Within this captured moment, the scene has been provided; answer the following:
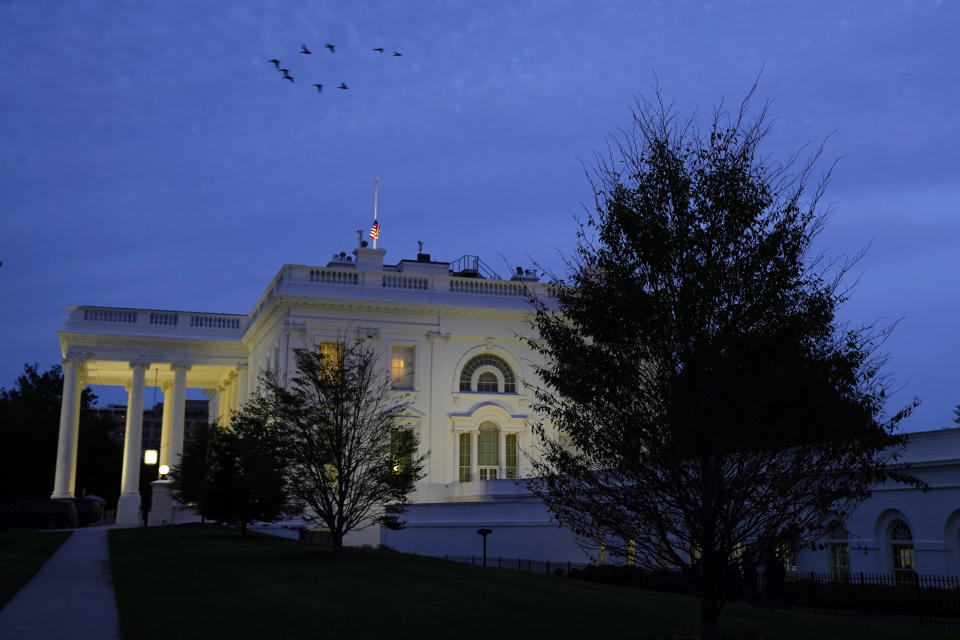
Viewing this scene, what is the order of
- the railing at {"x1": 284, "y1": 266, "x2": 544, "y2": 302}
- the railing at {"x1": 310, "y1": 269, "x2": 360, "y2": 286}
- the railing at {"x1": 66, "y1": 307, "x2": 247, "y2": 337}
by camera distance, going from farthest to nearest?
the railing at {"x1": 66, "y1": 307, "x2": 247, "y2": 337} < the railing at {"x1": 310, "y1": 269, "x2": 360, "y2": 286} < the railing at {"x1": 284, "y1": 266, "x2": 544, "y2": 302}

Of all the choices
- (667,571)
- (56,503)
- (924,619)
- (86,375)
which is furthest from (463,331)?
(667,571)

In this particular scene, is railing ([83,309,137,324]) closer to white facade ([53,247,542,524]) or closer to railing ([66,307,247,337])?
railing ([66,307,247,337])

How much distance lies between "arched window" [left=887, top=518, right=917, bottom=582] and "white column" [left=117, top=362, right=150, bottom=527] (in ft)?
141

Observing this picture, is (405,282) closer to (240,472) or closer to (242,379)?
(242,379)

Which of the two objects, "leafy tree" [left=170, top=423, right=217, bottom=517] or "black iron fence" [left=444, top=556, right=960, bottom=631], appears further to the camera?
"leafy tree" [left=170, top=423, right=217, bottom=517]

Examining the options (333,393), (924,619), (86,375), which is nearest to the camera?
(924,619)

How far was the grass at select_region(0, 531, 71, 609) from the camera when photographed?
20312 millimetres

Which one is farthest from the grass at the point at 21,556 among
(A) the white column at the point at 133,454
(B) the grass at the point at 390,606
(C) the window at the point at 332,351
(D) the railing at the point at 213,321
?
(D) the railing at the point at 213,321

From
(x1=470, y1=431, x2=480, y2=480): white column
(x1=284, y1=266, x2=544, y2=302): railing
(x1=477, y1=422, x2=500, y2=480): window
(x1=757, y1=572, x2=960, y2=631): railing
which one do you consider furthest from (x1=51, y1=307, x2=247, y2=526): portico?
(x1=757, y1=572, x2=960, y2=631): railing

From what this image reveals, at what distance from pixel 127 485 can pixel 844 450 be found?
2035 inches

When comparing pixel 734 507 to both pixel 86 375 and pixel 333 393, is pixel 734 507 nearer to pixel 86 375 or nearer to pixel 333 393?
pixel 333 393

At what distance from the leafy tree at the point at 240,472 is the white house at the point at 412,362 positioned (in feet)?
21.9

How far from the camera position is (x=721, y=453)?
1242cm

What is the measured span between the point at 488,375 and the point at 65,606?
3647 centimetres
